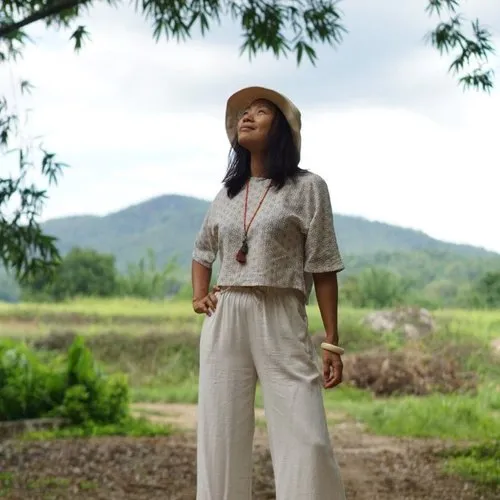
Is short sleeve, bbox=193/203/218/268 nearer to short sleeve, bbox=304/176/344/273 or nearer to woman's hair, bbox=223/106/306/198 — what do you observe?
woman's hair, bbox=223/106/306/198

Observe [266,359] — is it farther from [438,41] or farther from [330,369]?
[438,41]

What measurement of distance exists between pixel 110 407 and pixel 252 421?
3161 mm

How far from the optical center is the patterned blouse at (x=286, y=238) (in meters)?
1.92

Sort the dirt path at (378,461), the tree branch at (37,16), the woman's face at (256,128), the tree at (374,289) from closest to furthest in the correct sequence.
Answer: the woman's face at (256,128) < the tree branch at (37,16) < the dirt path at (378,461) < the tree at (374,289)

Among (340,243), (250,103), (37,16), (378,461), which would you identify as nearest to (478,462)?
(378,461)

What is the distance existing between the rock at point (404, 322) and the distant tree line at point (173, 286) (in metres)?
0.05

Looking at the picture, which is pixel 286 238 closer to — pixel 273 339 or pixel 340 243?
pixel 273 339

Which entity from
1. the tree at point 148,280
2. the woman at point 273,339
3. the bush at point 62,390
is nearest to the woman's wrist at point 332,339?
the woman at point 273,339

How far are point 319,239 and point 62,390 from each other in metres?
3.31

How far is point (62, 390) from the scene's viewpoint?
5.00m

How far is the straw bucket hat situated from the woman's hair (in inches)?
0.6

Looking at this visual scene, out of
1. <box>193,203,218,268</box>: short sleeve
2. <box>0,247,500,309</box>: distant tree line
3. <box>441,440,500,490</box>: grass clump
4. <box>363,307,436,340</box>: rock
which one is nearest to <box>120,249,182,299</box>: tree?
<box>0,247,500,309</box>: distant tree line

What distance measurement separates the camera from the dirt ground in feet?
13.0

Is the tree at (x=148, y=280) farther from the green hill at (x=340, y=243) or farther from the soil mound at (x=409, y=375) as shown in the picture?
the soil mound at (x=409, y=375)
